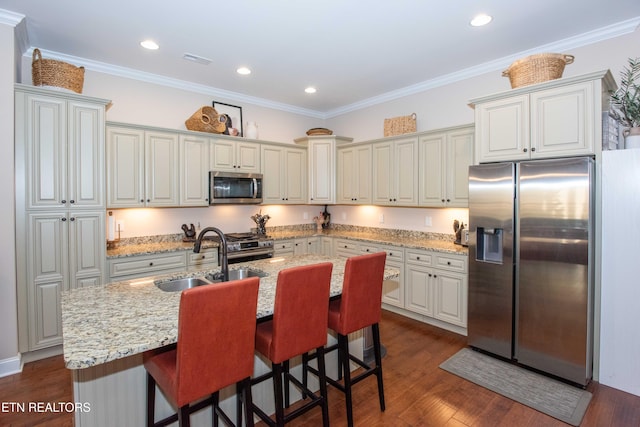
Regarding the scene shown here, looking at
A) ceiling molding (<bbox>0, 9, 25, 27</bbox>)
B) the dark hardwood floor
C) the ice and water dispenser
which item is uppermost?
ceiling molding (<bbox>0, 9, 25, 27</bbox>)

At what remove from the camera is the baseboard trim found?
281 cm

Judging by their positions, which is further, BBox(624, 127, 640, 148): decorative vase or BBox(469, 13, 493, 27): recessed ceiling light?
BBox(469, 13, 493, 27): recessed ceiling light

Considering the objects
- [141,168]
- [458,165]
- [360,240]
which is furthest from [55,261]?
[458,165]

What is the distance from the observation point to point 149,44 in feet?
10.7

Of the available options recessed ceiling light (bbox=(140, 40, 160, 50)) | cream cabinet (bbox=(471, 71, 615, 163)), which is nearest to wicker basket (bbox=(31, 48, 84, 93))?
recessed ceiling light (bbox=(140, 40, 160, 50))

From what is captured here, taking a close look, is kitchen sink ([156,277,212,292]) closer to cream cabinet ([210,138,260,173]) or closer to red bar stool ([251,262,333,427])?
red bar stool ([251,262,333,427])

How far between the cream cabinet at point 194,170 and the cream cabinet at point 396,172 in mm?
2265

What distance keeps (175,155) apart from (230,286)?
307 centimetres

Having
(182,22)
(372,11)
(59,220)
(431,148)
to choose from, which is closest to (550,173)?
(431,148)

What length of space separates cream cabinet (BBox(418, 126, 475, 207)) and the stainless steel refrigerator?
59 centimetres

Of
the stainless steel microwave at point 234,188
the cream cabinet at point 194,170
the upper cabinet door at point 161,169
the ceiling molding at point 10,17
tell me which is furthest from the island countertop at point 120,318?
the ceiling molding at point 10,17

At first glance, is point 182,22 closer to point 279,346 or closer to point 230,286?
point 230,286

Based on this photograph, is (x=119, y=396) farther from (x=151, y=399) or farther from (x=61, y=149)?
(x=61, y=149)

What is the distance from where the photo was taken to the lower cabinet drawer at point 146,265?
3.45 metres
